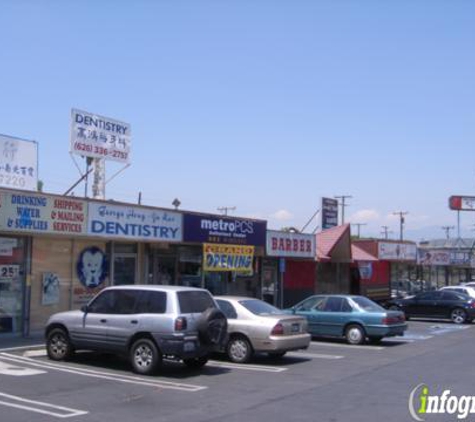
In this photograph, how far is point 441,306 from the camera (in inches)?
1206

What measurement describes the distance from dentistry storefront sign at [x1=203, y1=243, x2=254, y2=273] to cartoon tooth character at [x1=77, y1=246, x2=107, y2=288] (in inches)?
136

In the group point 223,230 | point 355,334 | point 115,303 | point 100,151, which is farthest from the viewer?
point 100,151

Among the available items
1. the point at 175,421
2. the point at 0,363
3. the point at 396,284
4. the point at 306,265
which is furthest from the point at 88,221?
the point at 396,284

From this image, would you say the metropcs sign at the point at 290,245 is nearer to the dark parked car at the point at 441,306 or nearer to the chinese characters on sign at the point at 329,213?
the dark parked car at the point at 441,306

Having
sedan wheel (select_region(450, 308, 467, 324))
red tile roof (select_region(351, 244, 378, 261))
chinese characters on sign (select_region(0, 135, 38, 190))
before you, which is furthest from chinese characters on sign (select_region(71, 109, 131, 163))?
red tile roof (select_region(351, 244, 378, 261))

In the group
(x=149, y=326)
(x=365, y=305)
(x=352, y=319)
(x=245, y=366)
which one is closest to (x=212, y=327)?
(x=149, y=326)

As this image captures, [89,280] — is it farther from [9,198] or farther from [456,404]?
[456,404]

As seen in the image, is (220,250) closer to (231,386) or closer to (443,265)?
(231,386)

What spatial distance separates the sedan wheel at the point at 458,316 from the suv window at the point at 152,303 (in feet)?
65.8

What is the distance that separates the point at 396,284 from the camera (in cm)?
4466

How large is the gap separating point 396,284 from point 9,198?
107ft

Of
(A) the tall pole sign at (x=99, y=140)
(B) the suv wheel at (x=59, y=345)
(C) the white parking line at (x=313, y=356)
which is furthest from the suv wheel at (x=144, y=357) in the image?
(A) the tall pole sign at (x=99, y=140)

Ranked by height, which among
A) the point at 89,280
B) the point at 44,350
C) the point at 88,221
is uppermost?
the point at 88,221

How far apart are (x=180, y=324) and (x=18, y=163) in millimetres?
9820
